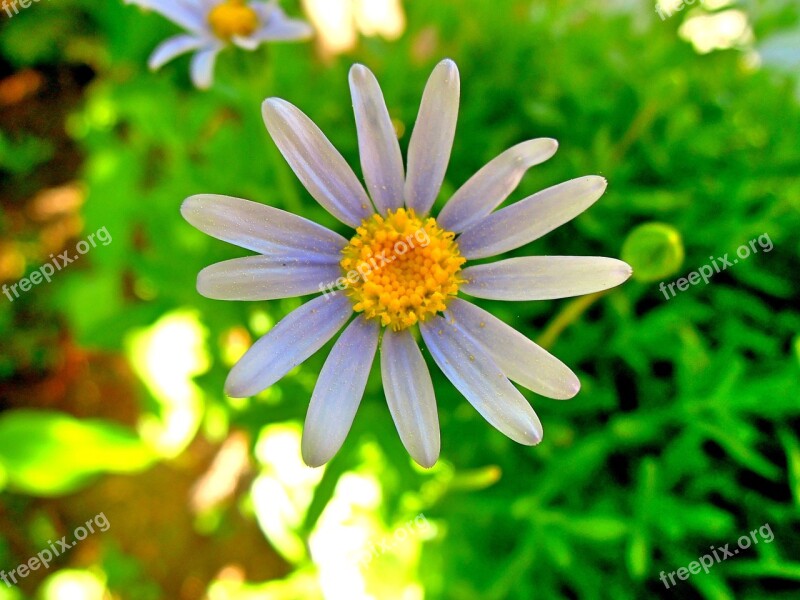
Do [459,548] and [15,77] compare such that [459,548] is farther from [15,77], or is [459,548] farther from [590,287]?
[15,77]

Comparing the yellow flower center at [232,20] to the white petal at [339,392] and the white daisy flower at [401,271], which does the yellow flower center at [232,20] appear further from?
the white petal at [339,392]

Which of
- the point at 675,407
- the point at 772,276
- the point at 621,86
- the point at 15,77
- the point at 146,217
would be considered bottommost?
the point at 675,407

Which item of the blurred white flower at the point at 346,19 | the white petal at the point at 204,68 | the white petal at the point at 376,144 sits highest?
the blurred white flower at the point at 346,19

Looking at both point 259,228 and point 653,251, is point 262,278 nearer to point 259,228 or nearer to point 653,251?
point 259,228

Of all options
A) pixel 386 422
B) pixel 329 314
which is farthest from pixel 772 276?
pixel 329 314

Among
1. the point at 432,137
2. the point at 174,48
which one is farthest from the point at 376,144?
the point at 174,48

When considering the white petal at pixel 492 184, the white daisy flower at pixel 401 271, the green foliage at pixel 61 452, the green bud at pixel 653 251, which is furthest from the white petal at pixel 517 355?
the green foliage at pixel 61 452

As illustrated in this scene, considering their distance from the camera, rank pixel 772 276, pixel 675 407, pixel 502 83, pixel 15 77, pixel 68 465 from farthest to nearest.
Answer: pixel 15 77 < pixel 68 465 < pixel 502 83 < pixel 772 276 < pixel 675 407
